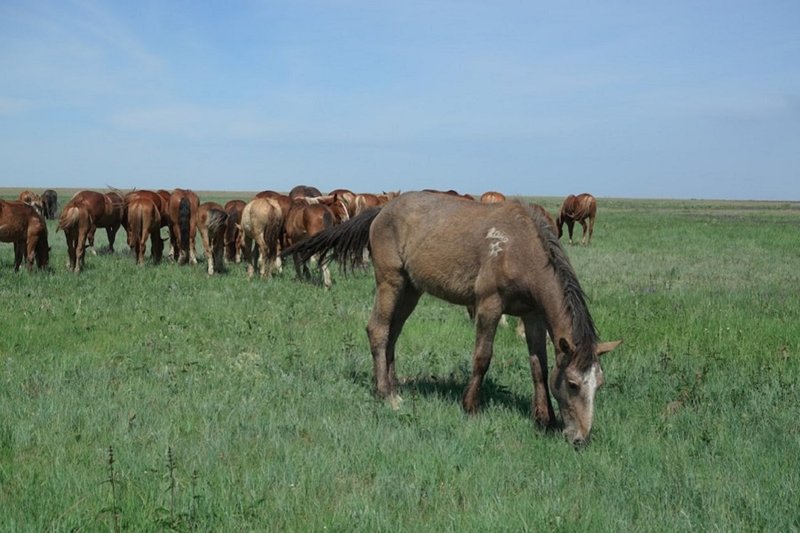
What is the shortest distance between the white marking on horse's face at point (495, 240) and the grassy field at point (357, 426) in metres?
1.42

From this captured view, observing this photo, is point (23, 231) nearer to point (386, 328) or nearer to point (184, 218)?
point (184, 218)

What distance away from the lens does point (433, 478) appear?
4.95m

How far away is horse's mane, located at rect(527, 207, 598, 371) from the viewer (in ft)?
18.6

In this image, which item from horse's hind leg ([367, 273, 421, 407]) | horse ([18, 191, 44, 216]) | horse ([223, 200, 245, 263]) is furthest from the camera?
horse ([18, 191, 44, 216])

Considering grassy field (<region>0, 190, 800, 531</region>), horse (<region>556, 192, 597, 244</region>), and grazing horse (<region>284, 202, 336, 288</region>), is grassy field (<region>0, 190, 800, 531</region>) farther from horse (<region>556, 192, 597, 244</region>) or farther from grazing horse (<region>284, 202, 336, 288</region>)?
horse (<region>556, 192, 597, 244</region>)

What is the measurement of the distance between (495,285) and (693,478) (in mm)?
2264

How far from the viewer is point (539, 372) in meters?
6.39

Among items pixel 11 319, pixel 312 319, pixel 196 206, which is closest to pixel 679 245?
pixel 196 206

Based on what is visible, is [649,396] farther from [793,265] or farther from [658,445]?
[793,265]

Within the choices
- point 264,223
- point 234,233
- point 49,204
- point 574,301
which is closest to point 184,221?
point 234,233

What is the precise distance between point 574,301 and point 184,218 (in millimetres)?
14625

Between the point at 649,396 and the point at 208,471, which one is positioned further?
the point at 649,396

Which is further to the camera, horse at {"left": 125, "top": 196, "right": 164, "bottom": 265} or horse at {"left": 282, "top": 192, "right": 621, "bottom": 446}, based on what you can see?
horse at {"left": 125, "top": 196, "right": 164, "bottom": 265}

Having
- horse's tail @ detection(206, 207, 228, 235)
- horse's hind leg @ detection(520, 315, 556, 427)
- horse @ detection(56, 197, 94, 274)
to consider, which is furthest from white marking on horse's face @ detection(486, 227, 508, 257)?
horse @ detection(56, 197, 94, 274)
